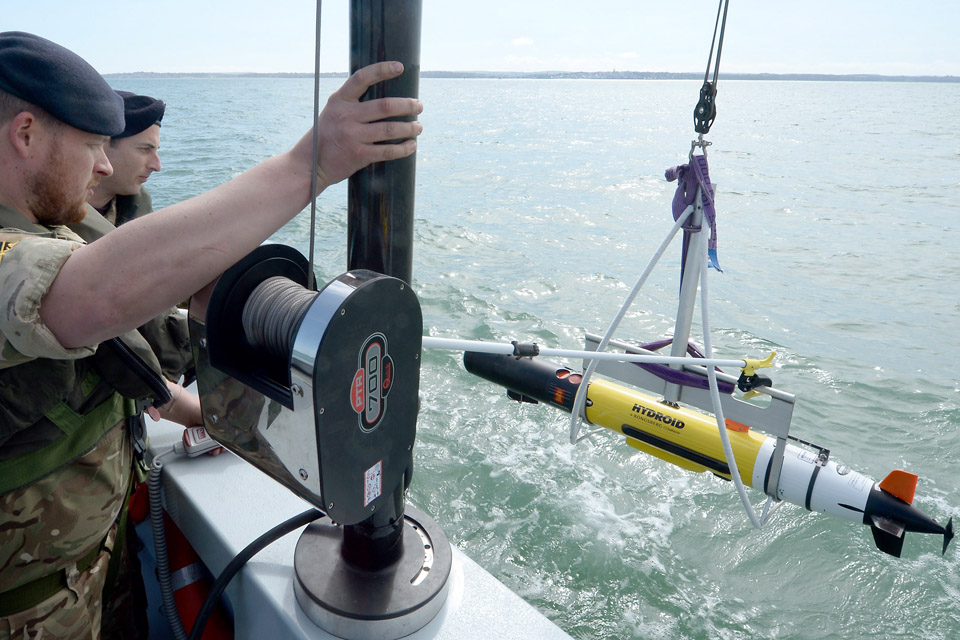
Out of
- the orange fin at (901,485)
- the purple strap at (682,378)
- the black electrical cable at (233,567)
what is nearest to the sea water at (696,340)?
the orange fin at (901,485)

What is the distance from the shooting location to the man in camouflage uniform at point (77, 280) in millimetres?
820

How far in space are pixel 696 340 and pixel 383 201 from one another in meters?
6.95

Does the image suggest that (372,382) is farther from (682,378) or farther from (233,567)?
(682,378)

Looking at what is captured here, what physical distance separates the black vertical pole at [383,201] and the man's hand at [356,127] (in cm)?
4

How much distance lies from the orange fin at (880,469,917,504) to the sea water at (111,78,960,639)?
4.01 feet

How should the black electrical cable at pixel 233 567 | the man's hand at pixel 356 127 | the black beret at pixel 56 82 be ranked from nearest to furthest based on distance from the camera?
1. the man's hand at pixel 356 127
2. the black beret at pixel 56 82
3. the black electrical cable at pixel 233 567

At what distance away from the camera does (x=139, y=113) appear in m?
3.15

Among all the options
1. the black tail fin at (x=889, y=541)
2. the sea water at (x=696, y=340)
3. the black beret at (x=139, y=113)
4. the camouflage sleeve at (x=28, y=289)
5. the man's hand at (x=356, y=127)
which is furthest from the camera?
the sea water at (x=696, y=340)

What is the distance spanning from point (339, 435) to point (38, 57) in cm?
80

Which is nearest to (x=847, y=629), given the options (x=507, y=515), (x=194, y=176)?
(x=507, y=515)

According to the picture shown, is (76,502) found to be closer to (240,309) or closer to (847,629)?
(240,309)

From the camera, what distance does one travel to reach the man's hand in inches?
36.8

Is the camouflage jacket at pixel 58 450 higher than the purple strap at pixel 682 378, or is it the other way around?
the camouflage jacket at pixel 58 450

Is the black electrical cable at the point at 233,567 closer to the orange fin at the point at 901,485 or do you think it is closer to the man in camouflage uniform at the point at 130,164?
the man in camouflage uniform at the point at 130,164
